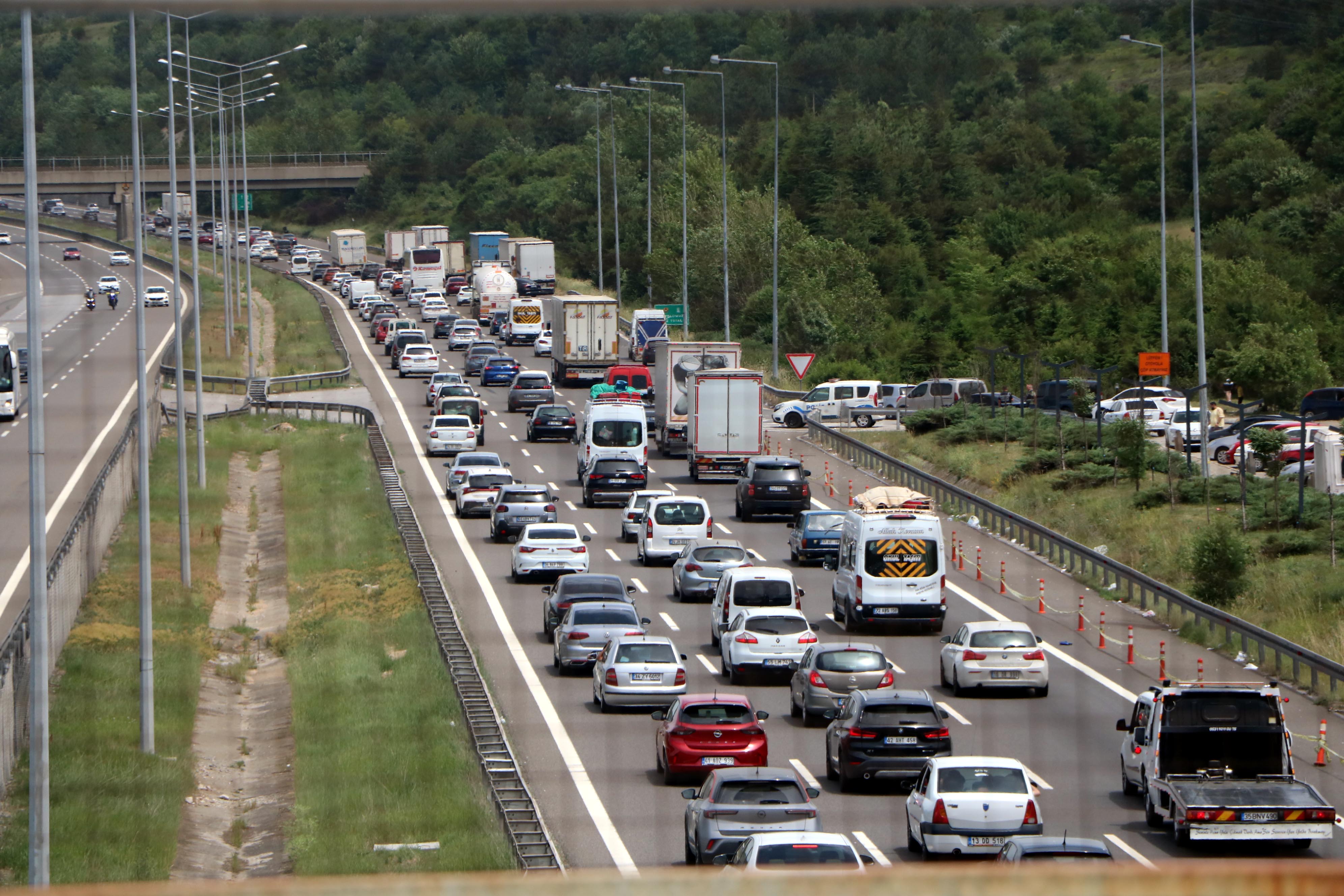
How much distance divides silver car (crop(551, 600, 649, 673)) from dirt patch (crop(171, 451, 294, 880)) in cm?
492

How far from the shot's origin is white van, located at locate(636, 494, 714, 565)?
39.4 meters

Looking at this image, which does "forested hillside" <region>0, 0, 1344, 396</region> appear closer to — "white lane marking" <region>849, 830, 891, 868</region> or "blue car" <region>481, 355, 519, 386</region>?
"blue car" <region>481, 355, 519, 386</region>

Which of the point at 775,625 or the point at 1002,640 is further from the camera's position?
the point at 775,625

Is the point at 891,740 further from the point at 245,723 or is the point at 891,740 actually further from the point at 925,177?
the point at 925,177

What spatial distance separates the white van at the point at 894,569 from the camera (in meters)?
30.9

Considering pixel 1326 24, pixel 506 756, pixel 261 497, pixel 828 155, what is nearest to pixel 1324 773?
pixel 506 756

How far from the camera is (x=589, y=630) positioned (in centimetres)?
2889

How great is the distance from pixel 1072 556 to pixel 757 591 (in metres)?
9.52

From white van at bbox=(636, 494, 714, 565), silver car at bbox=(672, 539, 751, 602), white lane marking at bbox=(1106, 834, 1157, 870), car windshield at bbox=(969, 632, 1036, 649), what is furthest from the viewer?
white van at bbox=(636, 494, 714, 565)

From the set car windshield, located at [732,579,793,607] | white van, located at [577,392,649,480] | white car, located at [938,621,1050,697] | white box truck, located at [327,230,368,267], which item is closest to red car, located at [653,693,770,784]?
white car, located at [938,621,1050,697]

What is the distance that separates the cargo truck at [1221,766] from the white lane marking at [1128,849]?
458 millimetres

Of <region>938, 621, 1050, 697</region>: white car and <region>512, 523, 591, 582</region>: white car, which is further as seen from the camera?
<region>512, 523, 591, 582</region>: white car

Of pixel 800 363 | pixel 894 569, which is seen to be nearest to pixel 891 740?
pixel 894 569

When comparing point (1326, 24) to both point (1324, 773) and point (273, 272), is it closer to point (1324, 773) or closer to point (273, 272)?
point (1324, 773)
